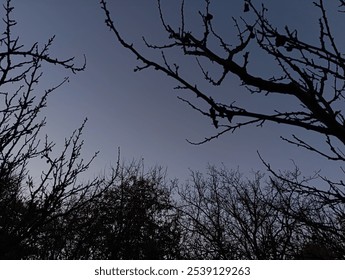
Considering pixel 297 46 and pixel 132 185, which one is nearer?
pixel 297 46

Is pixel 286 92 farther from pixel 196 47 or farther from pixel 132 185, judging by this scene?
pixel 132 185

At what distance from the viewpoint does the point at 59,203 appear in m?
3.58

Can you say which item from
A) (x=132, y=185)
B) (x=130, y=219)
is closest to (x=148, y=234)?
(x=132, y=185)

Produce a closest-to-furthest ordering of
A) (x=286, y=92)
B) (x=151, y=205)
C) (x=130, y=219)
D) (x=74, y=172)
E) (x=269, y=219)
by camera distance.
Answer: (x=286, y=92), (x=74, y=172), (x=130, y=219), (x=269, y=219), (x=151, y=205)

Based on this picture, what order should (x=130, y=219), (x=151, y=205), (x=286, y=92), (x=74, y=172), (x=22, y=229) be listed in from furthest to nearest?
(x=151, y=205)
(x=130, y=219)
(x=74, y=172)
(x=22, y=229)
(x=286, y=92)

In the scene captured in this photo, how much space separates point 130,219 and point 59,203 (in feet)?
26.4

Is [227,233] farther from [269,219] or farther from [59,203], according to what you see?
[59,203]

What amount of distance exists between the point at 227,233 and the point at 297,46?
11342 millimetres

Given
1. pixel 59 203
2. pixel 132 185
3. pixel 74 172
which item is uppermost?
pixel 132 185

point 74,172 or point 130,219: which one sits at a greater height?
point 130,219

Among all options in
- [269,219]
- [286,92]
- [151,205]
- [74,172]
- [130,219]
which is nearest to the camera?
[286,92]

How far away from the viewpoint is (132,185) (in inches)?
554
